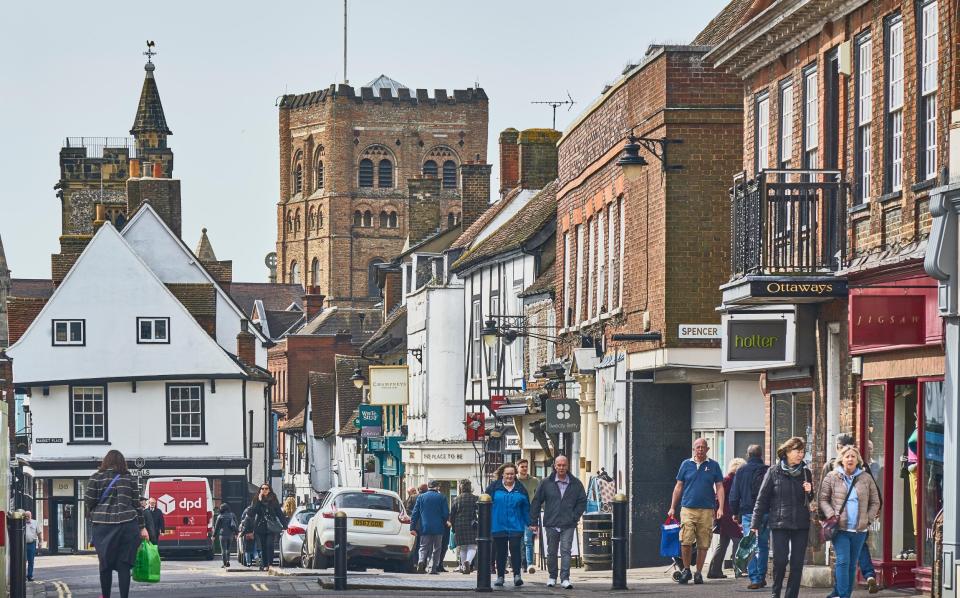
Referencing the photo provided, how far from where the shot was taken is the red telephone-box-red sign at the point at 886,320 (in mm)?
19000

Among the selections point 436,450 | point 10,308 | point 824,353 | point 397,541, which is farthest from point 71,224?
point 824,353

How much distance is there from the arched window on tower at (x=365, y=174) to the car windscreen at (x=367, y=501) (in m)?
131

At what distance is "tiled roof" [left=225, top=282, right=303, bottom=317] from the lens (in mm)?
148000

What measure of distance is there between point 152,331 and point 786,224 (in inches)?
1739

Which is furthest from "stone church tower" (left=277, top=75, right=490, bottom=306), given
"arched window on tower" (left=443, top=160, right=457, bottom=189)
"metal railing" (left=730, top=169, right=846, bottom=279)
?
"metal railing" (left=730, top=169, right=846, bottom=279)

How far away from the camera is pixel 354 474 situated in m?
70.8

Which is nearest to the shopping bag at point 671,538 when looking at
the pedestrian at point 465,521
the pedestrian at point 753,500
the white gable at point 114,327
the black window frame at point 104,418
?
the pedestrian at point 753,500

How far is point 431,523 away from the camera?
29.3m

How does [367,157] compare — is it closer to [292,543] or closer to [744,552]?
[292,543]

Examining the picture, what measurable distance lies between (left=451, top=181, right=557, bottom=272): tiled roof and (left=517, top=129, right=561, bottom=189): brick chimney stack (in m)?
2.23

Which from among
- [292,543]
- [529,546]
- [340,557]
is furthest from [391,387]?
[340,557]

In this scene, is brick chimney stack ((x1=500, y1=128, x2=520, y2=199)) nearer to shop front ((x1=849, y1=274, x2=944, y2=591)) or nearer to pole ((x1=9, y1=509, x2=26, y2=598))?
shop front ((x1=849, y1=274, x2=944, y2=591))

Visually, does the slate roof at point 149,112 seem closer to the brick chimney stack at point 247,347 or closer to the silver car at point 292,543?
the brick chimney stack at point 247,347

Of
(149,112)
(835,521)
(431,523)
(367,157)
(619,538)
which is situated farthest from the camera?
(367,157)
